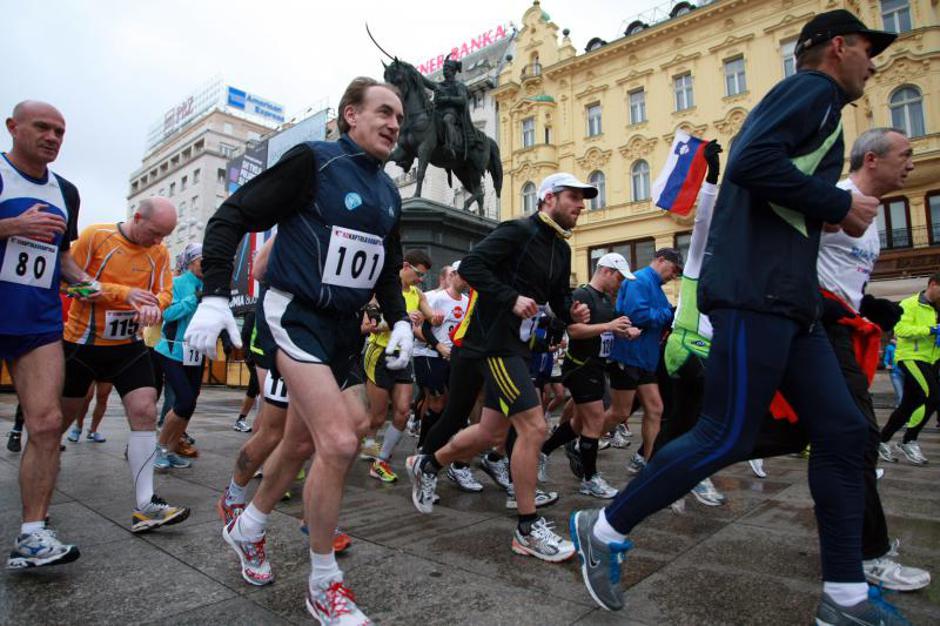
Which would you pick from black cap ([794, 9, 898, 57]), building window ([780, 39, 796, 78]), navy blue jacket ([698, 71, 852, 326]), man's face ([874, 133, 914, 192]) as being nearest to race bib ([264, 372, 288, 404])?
navy blue jacket ([698, 71, 852, 326])

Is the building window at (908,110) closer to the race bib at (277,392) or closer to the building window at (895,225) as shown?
the building window at (895,225)

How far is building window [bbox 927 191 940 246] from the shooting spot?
21203 mm

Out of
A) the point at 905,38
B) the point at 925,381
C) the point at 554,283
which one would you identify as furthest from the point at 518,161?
the point at 554,283

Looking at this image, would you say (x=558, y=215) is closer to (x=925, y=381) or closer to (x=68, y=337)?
(x=68, y=337)

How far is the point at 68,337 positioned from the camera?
325 centimetres

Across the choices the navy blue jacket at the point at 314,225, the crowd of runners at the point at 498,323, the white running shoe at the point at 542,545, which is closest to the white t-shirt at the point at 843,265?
the crowd of runners at the point at 498,323

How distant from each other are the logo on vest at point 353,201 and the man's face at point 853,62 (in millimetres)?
1891

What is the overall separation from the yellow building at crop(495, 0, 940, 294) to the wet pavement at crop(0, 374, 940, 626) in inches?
922

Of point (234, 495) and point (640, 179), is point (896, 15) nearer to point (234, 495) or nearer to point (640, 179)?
point (640, 179)

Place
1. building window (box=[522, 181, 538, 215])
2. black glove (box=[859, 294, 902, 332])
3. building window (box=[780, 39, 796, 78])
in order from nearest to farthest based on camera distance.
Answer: black glove (box=[859, 294, 902, 332])
building window (box=[780, 39, 796, 78])
building window (box=[522, 181, 538, 215])

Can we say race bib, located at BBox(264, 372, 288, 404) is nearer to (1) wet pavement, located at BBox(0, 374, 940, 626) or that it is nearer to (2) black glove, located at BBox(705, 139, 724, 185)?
(1) wet pavement, located at BBox(0, 374, 940, 626)

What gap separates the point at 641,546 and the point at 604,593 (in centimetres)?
86

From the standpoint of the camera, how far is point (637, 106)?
28.7m

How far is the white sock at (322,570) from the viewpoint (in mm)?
1977
